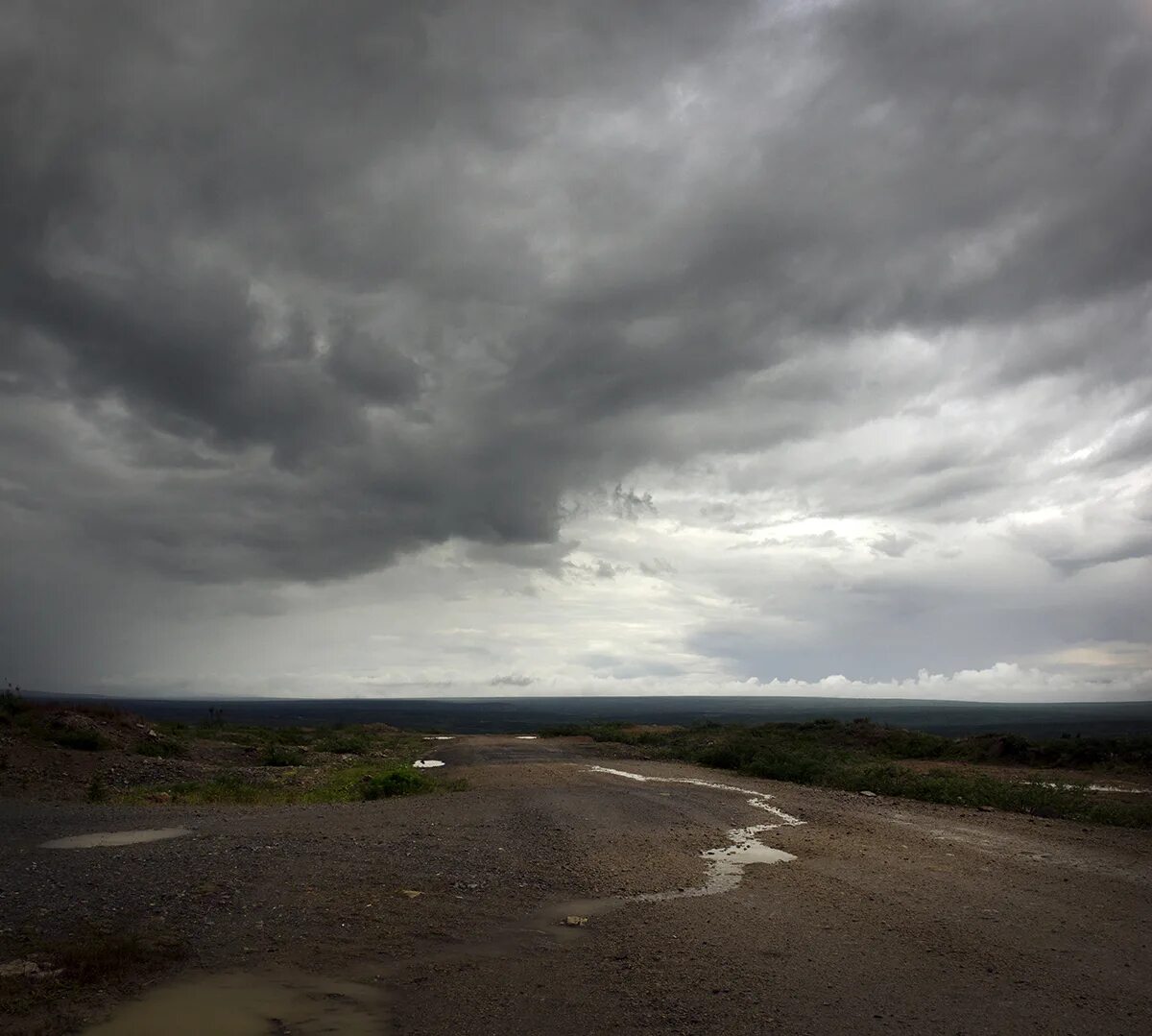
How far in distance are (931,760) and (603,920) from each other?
31.0 m

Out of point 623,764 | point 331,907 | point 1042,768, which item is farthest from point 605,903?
point 1042,768

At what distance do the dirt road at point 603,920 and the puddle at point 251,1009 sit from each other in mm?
27

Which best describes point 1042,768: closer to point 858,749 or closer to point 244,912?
point 858,749

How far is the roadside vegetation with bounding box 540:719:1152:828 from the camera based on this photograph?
19.8m

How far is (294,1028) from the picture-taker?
652 cm

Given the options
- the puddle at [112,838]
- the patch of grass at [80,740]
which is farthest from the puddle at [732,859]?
the patch of grass at [80,740]

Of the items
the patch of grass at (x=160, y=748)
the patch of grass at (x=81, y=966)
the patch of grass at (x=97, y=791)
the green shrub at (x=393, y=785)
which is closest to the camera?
the patch of grass at (x=81, y=966)

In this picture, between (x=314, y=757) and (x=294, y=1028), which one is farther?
(x=314, y=757)

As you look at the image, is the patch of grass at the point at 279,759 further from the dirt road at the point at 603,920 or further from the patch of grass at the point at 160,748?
the dirt road at the point at 603,920

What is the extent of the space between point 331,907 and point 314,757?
28.2m

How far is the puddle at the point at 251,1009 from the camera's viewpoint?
253 inches

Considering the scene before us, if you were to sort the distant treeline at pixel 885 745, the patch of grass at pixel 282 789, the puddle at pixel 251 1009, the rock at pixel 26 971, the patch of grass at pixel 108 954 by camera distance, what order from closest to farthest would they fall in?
the puddle at pixel 251 1009 → the rock at pixel 26 971 → the patch of grass at pixel 108 954 → the patch of grass at pixel 282 789 → the distant treeline at pixel 885 745

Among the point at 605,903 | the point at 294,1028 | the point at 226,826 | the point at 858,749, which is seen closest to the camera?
the point at 294,1028

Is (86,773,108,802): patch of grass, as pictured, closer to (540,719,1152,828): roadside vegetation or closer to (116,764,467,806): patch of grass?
(116,764,467,806): patch of grass
